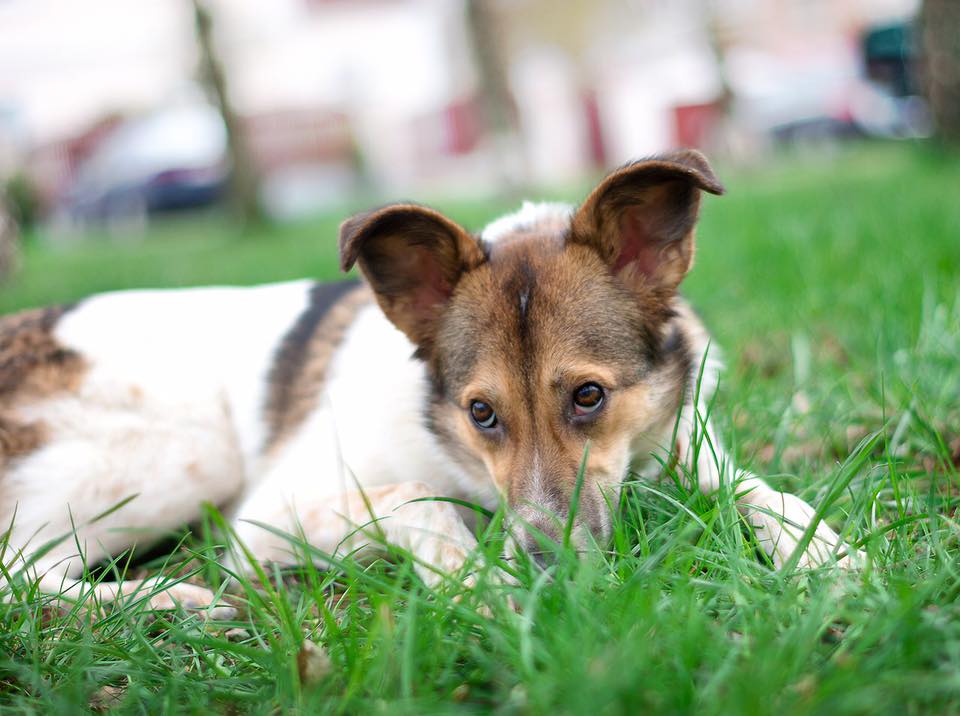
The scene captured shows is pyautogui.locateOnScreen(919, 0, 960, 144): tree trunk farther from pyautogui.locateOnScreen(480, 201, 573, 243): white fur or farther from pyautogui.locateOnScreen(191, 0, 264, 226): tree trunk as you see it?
pyautogui.locateOnScreen(191, 0, 264, 226): tree trunk

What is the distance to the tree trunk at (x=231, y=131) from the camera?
45.4 feet

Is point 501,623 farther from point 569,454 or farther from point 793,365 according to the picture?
point 793,365

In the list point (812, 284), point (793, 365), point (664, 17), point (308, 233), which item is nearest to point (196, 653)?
point (793, 365)

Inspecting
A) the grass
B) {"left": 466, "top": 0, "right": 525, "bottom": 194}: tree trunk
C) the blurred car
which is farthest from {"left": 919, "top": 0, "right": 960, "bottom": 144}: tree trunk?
the blurred car

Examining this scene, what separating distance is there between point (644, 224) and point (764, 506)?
1017 mm

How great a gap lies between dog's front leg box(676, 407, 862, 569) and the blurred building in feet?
73.5

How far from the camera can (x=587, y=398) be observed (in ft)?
9.25

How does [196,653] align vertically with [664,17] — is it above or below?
below

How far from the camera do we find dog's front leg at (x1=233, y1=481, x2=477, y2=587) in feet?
9.04

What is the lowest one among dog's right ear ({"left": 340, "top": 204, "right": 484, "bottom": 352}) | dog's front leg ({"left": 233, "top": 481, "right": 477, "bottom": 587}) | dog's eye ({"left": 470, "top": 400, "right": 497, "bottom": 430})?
dog's front leg ({"left": 233, "top": 481, "right": 477, "bottom": 587})

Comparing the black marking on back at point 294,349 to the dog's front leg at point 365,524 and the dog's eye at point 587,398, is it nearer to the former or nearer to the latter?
the dog's front leg at point 365,524

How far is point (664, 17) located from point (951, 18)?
25779 millimetres

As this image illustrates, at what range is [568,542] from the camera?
7.79 ft

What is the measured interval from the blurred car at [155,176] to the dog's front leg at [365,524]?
19946mm
